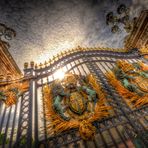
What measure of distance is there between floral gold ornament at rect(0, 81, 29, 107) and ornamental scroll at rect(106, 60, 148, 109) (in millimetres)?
2973

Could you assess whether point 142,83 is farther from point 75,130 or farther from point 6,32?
point 6,32

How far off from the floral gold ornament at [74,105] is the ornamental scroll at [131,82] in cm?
68

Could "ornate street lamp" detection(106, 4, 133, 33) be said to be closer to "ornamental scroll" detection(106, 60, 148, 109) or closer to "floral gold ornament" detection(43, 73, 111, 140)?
"ornamental scroll" detection(106, 60, 148, 109)

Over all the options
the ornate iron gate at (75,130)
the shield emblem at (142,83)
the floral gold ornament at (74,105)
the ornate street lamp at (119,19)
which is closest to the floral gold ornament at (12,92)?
the ornate iron gate at (75,130)

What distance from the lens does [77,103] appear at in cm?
462

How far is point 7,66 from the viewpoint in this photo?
305 inches

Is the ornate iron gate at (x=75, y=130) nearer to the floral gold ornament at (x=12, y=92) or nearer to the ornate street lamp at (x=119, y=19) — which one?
the floral gold ornament at (x=12, y=92)

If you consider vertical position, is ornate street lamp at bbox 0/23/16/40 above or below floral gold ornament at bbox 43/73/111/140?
above

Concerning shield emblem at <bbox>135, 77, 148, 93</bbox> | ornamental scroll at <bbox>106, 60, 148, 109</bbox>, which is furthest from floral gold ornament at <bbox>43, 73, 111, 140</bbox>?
shield emblem at <bbox>135, 77, 148, 93</bbox>

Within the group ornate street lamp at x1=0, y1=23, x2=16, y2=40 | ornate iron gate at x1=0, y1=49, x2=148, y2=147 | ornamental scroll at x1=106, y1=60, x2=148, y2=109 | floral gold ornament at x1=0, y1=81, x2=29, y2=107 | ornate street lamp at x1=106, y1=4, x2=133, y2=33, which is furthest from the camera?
ornate street lamp at x1=106, y1=4, x2=133, y2=33

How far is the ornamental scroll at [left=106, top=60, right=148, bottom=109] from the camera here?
487cm

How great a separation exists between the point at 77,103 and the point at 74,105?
0.11m

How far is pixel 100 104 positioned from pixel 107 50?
350cm

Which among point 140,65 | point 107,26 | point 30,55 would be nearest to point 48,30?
point 30,55
